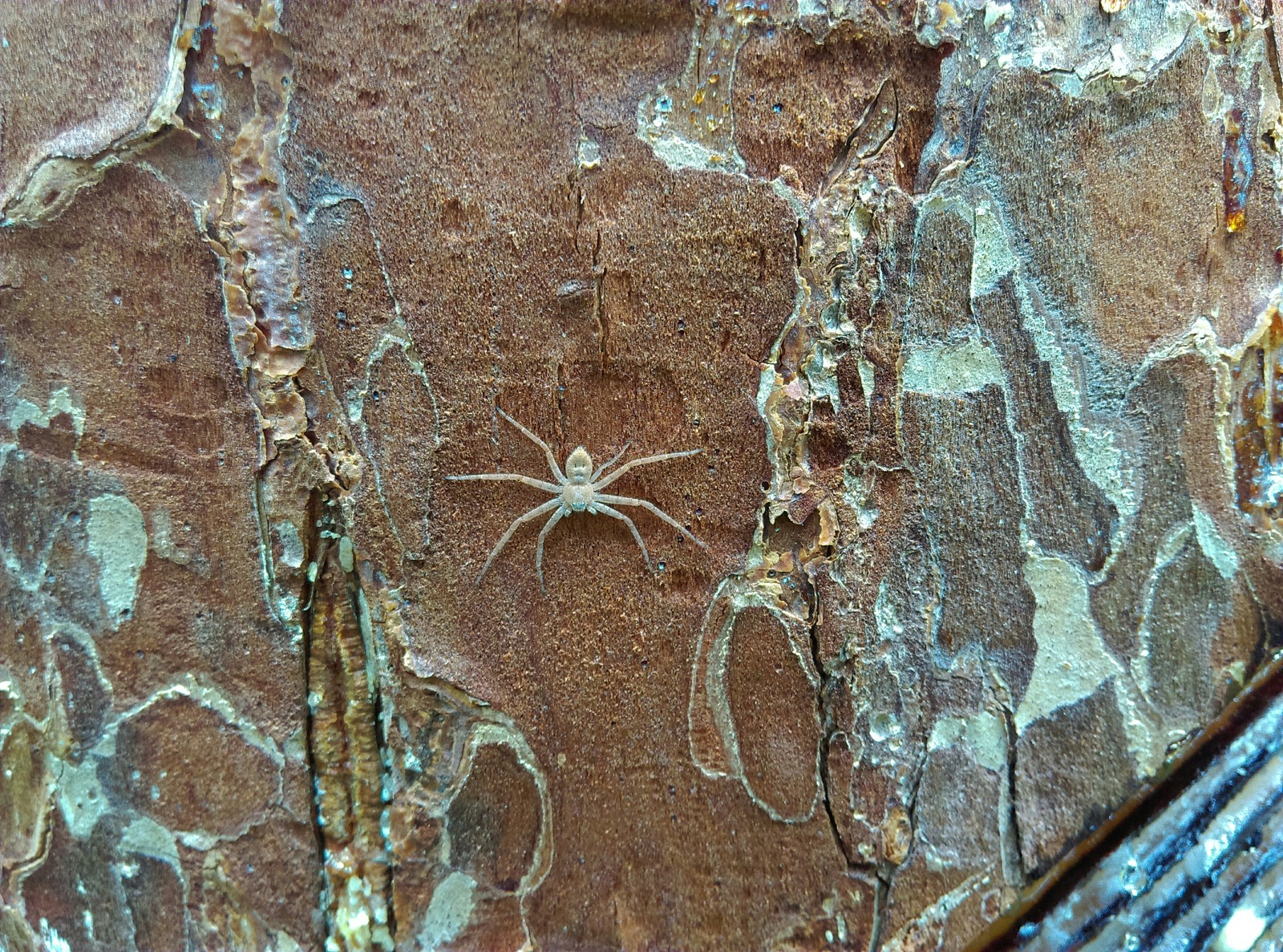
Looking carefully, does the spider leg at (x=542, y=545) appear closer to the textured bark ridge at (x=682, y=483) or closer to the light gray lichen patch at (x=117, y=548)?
the textured bark ridge at (x=682, y=483)

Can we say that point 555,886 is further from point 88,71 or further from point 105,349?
point 88,71

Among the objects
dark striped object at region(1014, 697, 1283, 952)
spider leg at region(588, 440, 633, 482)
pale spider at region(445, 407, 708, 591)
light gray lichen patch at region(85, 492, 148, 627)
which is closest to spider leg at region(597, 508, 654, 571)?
pale spider at region(445, 407, 708, 591)

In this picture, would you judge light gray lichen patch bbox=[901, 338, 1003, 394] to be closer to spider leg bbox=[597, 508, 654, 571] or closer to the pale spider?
the pale spider

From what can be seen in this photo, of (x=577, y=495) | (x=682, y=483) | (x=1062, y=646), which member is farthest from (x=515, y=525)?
(x=1062, y=646)

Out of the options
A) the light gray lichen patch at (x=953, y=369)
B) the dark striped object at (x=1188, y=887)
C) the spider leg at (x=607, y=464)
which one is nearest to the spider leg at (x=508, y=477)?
A: the spider leg at (x=607, y=464)

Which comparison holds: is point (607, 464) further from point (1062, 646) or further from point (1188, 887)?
point (1188, 887)

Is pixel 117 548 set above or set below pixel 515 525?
above
